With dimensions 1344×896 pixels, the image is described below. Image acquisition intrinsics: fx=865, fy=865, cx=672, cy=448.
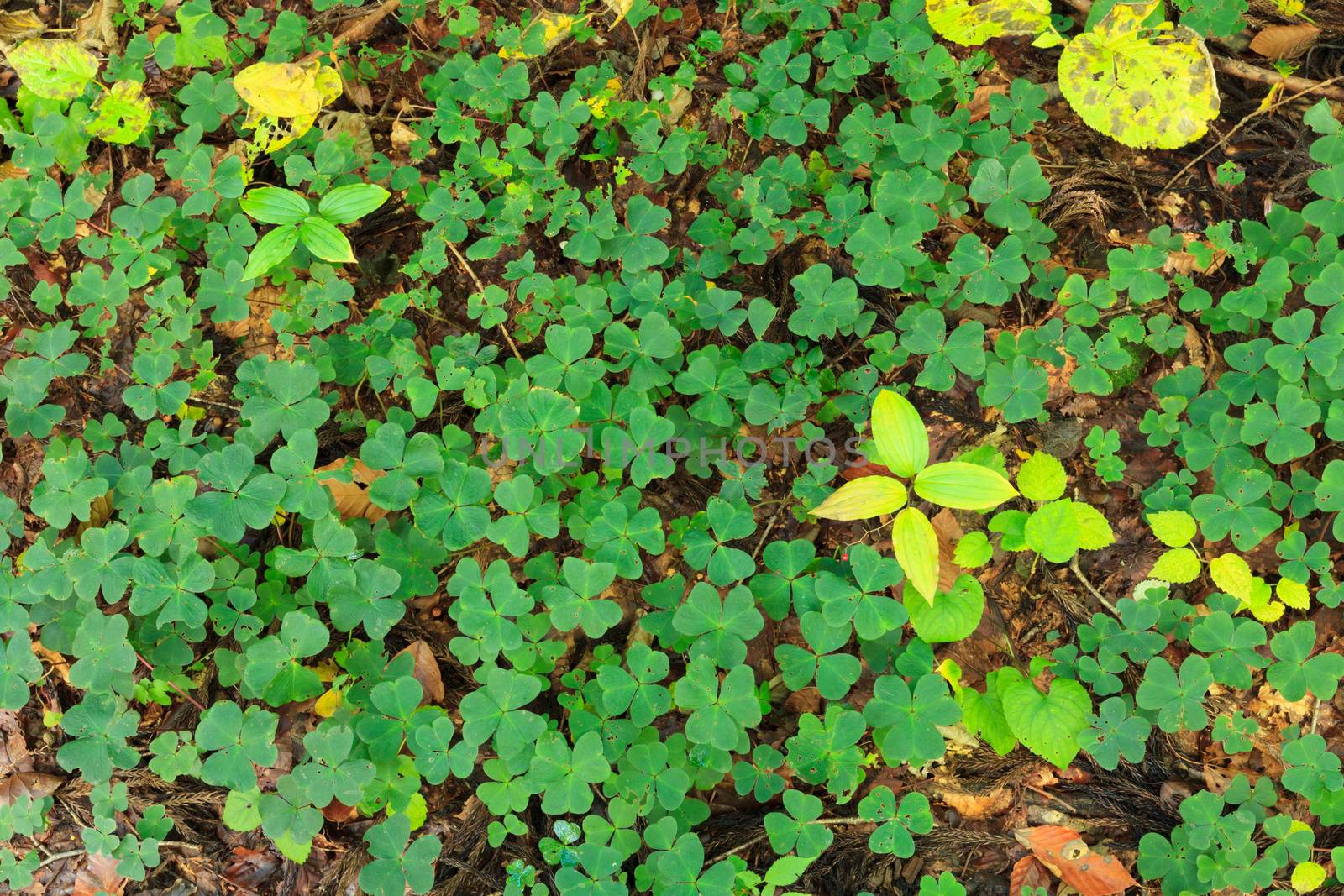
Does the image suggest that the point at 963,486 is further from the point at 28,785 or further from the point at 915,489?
the point at 28,785

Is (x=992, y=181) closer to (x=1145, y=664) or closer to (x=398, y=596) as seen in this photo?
(x=1145, y=664)

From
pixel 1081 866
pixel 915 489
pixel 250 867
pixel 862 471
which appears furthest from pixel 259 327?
pixel 1081 866

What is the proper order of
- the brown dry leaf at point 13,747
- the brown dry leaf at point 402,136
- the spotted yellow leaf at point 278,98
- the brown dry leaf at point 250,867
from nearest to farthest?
the brown dry leaf at point 250,867 → the brown dry leaf at point 13,747 → the spotted yellow leaf at point 278,98 → the brown dry leaf at point 402,136

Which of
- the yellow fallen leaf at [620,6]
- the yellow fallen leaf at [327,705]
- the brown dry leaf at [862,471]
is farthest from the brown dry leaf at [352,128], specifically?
the brown dry leaf at [862,471]

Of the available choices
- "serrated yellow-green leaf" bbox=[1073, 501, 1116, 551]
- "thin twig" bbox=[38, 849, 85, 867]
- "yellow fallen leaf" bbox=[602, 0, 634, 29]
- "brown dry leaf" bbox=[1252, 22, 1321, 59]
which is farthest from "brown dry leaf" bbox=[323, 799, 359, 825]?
"brown dry leaf" bbox=[1252, 22, 1321, 59]

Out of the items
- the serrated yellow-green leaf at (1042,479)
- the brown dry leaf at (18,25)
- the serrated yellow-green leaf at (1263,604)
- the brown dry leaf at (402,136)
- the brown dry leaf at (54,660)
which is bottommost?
the brown dry leaf at (54,660)

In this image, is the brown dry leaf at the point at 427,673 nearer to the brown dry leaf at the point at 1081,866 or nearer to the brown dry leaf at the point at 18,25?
the brown dry leaf at the point at 1081,866

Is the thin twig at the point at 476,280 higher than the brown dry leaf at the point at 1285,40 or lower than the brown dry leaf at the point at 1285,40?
lower

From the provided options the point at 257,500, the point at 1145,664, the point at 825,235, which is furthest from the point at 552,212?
the point at 1145,664

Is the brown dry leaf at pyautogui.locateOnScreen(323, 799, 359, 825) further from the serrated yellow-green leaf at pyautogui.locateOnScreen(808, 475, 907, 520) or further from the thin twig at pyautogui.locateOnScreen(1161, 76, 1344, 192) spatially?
the thin twig at pyautogui.locateOnScreen(1161, 76, 1344, 192)
